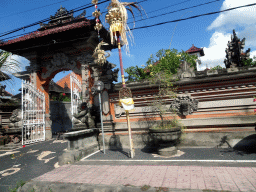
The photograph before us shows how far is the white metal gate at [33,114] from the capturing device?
9664 millimetres

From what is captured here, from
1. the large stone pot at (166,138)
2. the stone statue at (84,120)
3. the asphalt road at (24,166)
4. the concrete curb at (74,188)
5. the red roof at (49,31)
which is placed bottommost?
the asphalt road at (24,166)

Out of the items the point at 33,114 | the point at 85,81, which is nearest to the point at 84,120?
Answer: the point at 85,81

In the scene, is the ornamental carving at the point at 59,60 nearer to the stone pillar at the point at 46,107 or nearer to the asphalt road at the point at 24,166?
the stone pillar at the point at 46,107

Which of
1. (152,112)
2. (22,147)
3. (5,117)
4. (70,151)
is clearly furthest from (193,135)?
(5,117)

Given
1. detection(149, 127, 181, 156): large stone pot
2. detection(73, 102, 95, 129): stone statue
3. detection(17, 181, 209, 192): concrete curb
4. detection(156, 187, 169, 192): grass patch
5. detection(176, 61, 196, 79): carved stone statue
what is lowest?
detection(17, 181, 209, 192): concrete curb

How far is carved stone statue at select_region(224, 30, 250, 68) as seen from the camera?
7715 mm

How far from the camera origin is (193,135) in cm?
627

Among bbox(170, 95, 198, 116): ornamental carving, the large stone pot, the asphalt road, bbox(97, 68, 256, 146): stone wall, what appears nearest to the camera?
the asphalt road

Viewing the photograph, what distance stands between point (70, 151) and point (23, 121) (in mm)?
5204

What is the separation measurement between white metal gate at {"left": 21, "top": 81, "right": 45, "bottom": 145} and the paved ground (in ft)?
19.5

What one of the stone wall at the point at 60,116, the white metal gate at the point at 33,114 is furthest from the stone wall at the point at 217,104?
the stone wall at the point at 60,116

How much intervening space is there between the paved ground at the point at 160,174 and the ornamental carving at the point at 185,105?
5.03ft

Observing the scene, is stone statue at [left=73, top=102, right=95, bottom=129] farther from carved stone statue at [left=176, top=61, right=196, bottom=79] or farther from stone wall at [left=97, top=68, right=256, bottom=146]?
carved stone statue at [left=176, top=61, right=196, bottom=79]

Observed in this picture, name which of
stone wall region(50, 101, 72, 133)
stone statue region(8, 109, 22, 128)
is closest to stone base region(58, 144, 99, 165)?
stone statue region(8, 109, 22, 128)
